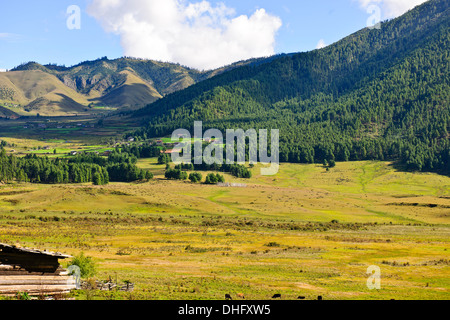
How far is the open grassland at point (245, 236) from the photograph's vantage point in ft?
143

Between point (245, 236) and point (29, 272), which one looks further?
point (245, 236)

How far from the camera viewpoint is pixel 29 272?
32781 millimetres

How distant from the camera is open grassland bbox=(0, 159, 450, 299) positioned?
143ft

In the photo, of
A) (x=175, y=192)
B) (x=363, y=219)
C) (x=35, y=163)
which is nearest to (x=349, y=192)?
(x=363, y=219)

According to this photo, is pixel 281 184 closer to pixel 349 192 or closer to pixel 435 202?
pixel 349 192

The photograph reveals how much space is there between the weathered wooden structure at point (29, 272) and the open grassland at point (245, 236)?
9.12 feet

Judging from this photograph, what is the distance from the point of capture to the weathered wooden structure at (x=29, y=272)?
3169 cm

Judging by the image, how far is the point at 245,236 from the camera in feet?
276

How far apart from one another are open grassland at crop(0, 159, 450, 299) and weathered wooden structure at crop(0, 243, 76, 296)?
2779 mm

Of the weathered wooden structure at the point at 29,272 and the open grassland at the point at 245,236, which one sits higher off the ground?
the weathered wooden structure at the point at 29,272

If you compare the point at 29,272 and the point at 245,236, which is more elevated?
the point at 29,272

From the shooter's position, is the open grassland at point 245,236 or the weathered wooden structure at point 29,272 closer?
the weathered wooden structure at point 29,272

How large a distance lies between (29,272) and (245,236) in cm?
5500
